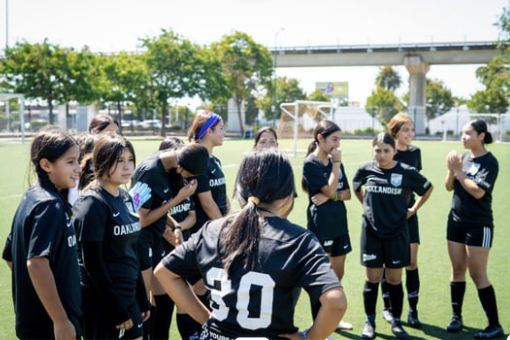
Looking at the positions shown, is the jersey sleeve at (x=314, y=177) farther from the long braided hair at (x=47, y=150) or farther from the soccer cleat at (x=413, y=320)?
the long braided hair at (x=47, y=150)

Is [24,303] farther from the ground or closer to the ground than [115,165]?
closer to the ground

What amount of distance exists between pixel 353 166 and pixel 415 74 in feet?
133

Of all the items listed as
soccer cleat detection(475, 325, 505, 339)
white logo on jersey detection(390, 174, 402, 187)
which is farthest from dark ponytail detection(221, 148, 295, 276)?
soccer cleat detection(475, 325, 505, 339)

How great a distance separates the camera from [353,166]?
20672mm

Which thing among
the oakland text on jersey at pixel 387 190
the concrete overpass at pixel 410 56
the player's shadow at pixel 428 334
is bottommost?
the player's shadow at pixel 428 334

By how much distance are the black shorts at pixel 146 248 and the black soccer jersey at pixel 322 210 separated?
1667 millimetres

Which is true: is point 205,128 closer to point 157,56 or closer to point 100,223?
point 100,223

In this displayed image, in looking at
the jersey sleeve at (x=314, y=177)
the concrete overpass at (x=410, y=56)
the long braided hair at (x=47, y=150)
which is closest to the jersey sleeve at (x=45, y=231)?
the long braided hair at (x=47, y=150)

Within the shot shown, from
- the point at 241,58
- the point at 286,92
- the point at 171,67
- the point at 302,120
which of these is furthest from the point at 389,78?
the point at 302,120

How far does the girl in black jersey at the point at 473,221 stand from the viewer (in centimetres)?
495

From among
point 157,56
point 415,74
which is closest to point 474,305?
point 157,56

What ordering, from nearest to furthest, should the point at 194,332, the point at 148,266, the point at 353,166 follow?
the point at 148,266 → the point at 194,332 → the point at 353,166

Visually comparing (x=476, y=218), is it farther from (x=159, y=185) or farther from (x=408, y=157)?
(x=159, y=185)

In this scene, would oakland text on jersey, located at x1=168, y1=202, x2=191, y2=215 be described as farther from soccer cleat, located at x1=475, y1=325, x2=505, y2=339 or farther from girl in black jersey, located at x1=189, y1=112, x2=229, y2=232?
soccer cleat, located at x1=475, y1=325, x2=505, y2=339
